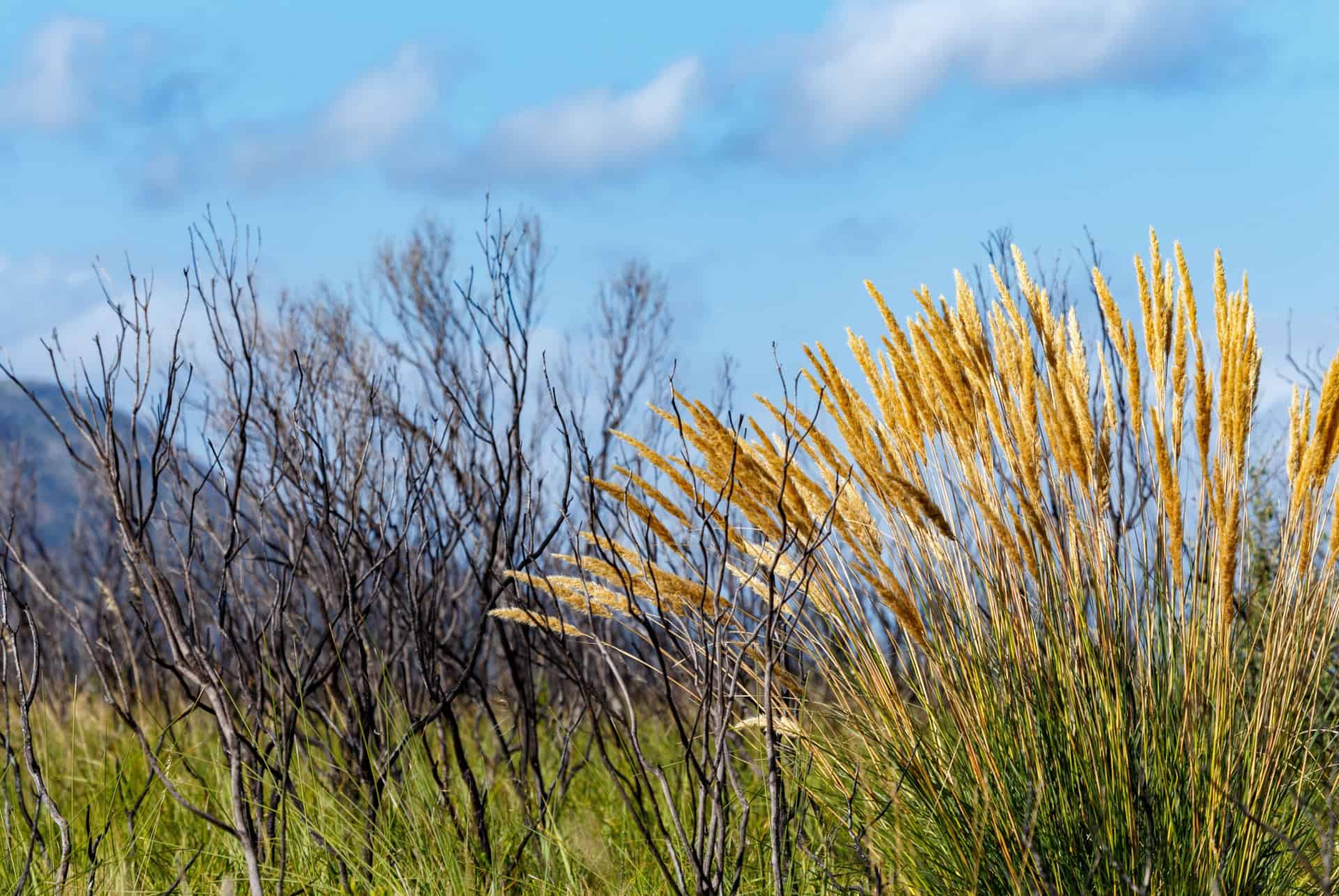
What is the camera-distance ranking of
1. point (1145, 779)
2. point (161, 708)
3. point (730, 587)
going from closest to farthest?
point (1145, 779) < point (730, 587) < point (161, 708)

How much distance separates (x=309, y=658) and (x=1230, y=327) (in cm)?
230

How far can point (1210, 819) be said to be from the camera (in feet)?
6.61

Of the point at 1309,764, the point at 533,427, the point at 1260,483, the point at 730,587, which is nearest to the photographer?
the point at 730,587

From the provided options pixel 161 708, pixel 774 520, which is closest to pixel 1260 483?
pixel 774 520

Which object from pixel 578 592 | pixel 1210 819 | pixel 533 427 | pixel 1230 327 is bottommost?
pixel 1210 819

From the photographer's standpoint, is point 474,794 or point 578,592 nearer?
point 578,592

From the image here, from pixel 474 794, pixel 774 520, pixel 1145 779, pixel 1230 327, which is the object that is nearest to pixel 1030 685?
pixel 1145 779

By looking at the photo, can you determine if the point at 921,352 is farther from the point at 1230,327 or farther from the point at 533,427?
the point at 533,427

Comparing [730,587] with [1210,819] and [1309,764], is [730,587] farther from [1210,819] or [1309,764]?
[1309,764]

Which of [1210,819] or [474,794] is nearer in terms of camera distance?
[1210,819]

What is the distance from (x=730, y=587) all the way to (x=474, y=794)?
850 millimetres

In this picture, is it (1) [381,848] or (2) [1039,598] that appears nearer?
(2) [1039,598]

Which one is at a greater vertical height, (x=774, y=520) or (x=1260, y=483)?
(x=1260, y=483)

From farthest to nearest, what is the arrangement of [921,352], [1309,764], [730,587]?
1. [1309,764]
2. [730,587]
3. [921,352]
